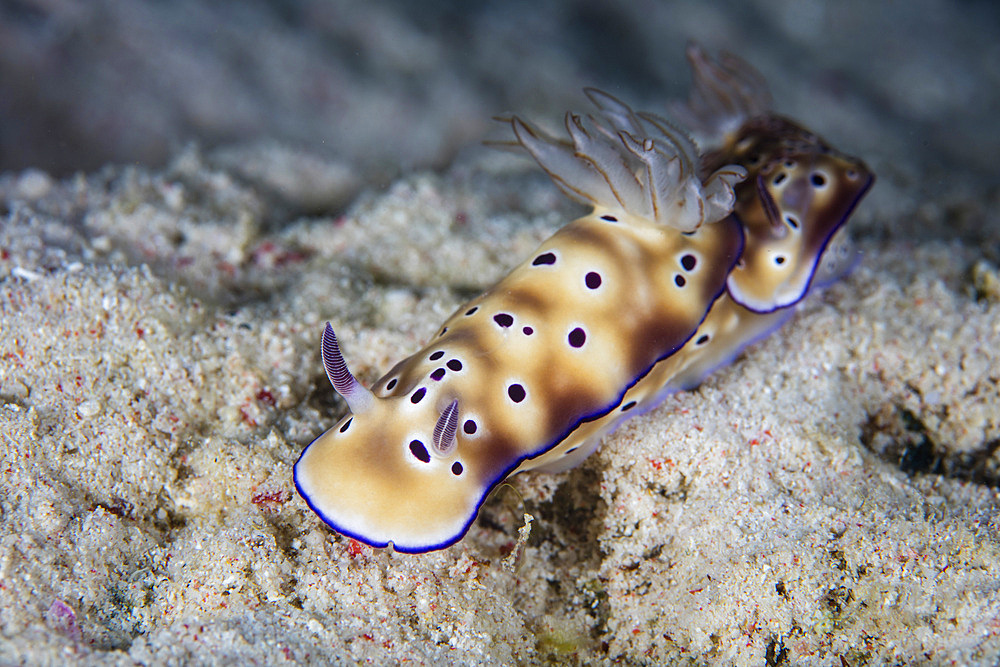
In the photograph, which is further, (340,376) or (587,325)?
(587,325)

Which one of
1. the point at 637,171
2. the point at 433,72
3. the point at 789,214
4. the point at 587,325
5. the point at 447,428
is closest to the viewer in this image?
the point at 447,428

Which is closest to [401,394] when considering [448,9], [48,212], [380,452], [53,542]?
[380,452]

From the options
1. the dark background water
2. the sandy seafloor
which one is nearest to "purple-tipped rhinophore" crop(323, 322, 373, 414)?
the sandy seafloor

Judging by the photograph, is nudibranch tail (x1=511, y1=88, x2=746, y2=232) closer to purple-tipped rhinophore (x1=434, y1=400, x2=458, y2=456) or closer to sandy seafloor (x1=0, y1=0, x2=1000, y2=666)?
sandy seafloor (x1=0, y1=0, x2=1000, y2=666)

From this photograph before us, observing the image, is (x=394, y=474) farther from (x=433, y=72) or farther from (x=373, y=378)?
(x=433, y=72)

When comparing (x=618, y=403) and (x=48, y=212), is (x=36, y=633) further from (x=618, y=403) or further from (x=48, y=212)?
(x=48, y=212)

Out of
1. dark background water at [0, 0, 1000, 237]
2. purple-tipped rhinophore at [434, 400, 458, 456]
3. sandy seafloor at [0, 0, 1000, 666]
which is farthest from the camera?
dark background water at [0, 0, 1000, 237]

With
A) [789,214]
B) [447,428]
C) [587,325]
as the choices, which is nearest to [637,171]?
[587,325]
